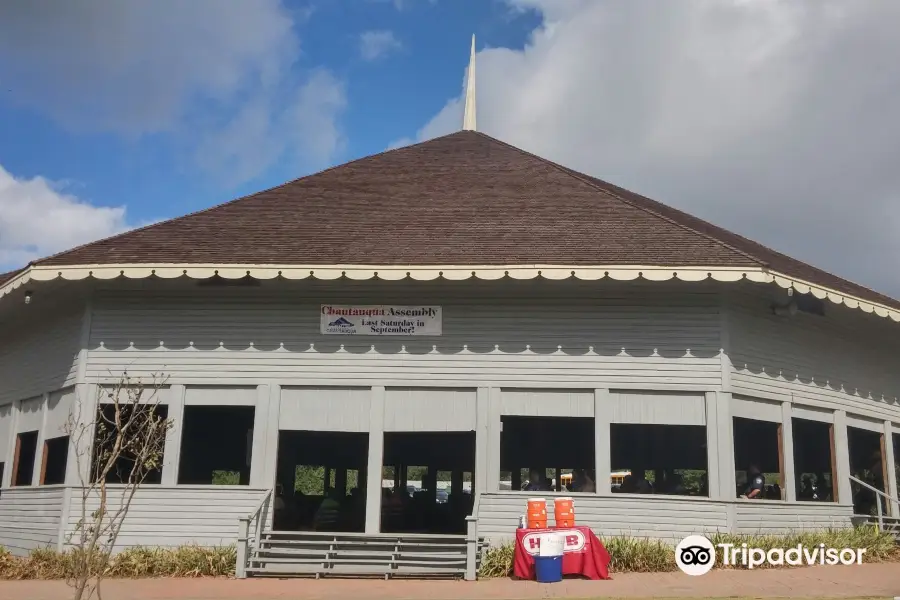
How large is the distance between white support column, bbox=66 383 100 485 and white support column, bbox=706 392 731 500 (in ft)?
35.4

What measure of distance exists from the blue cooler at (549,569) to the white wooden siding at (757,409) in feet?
15.2

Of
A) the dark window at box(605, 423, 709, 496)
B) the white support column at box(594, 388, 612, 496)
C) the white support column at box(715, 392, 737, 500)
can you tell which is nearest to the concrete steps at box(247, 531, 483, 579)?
the white support column at box(594, 388, 612, 496)

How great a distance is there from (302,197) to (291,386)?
5059 millimetres

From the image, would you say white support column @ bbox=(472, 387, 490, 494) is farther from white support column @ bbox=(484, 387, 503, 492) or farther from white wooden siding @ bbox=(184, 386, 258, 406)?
white wooden siding @ bbox=(184, 386, 258, 406)

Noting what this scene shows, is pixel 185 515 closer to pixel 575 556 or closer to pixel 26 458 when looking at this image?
pixel 575 556

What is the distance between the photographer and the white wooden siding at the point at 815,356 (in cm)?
1502

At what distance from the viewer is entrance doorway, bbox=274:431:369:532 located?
59.0 feet

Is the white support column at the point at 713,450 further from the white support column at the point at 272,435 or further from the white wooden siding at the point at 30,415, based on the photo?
the white wooden siding at the point at 30,415

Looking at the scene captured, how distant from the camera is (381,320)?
593 inches

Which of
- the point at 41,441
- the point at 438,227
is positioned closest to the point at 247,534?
the point at 41,441

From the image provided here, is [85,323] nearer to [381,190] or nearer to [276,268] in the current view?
[276,268]

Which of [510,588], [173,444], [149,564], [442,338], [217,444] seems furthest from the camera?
[217,444]

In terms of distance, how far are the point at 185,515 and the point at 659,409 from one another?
333 inches

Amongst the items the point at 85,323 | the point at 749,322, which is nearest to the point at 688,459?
the point at 749,322
